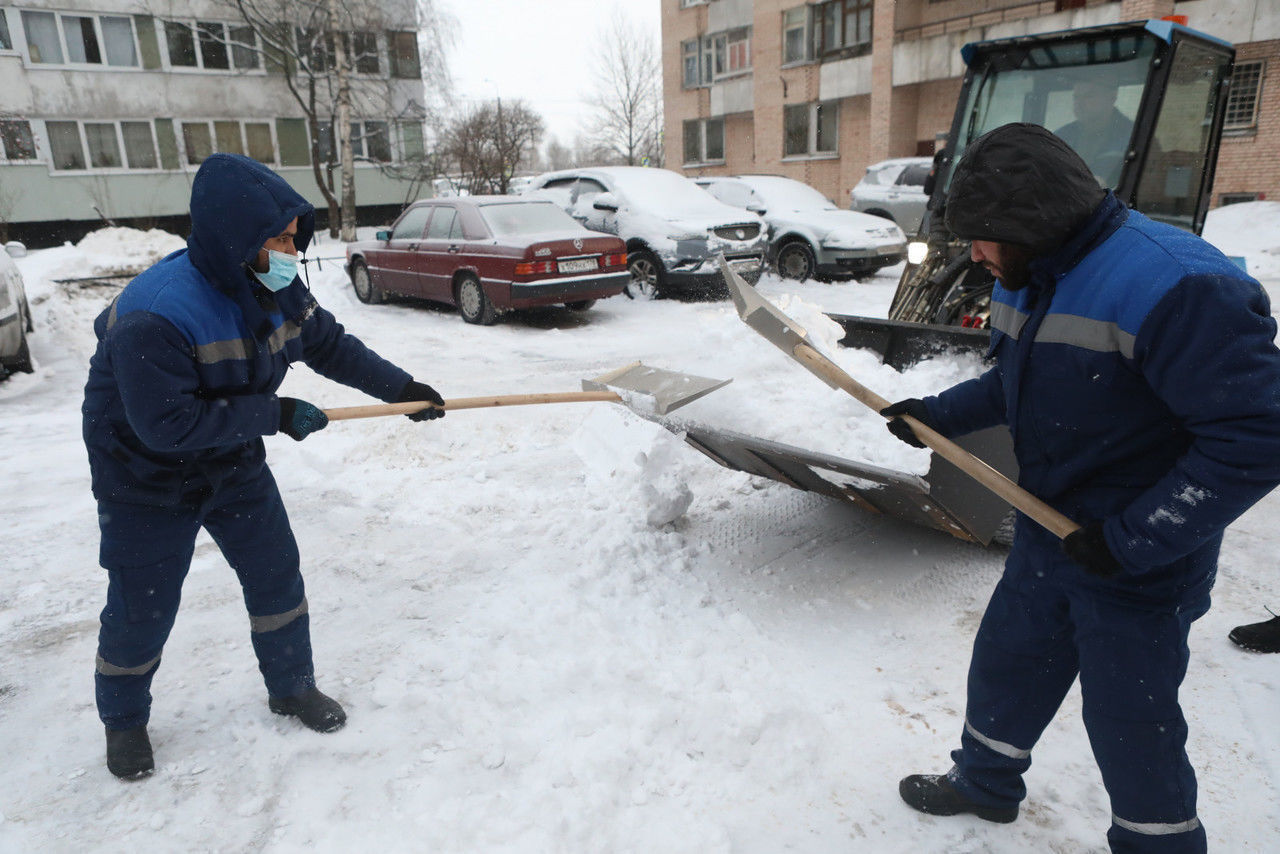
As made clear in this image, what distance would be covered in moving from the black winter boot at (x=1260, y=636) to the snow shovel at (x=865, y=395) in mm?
1451

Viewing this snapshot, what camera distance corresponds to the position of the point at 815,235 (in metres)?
11.3

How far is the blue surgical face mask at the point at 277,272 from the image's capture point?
7.45 feet

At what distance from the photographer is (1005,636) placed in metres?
1.97

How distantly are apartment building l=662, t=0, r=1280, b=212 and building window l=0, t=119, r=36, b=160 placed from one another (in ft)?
66.4

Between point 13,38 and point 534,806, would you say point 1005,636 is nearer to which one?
point 534,806

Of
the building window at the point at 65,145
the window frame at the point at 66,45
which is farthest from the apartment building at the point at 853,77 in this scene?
the building window at the point at 65,145

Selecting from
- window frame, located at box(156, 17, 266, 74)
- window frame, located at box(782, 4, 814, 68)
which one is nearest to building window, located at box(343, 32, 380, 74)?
window frame, located at box(156, 17, 266, 74)

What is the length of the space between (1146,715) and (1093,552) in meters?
0.39

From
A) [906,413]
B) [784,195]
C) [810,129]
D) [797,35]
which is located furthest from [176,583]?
[797,35]

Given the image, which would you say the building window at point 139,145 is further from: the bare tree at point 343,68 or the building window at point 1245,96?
the building window at point 1245,96

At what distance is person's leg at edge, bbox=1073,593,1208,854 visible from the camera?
1.69m

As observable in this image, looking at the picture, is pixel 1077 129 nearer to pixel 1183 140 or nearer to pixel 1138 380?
pixel 1183 140

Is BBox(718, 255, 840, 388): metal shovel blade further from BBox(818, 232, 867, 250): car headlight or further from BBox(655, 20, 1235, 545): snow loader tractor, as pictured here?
BBox(818, 232, 867, 250): car headlight

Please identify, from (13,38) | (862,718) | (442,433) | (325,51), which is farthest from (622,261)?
(13,38)
